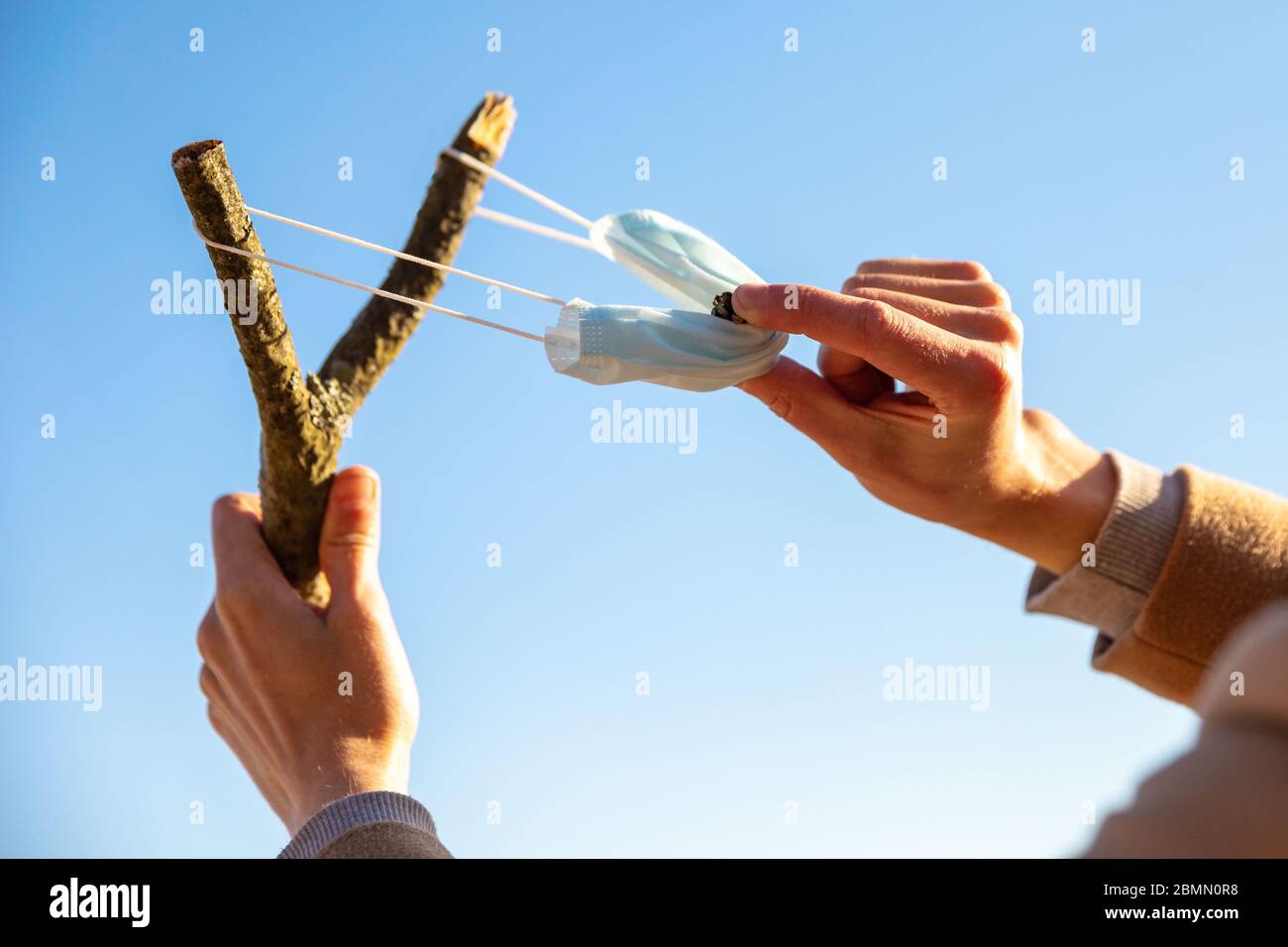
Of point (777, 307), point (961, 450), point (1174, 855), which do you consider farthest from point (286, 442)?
point (1174, 855)

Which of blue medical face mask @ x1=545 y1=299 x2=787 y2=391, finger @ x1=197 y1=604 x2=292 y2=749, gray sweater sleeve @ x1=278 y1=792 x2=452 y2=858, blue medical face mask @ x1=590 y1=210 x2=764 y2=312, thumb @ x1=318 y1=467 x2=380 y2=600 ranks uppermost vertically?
blue medical face mask @ x1=590 y1=210 x2=764 y2=312

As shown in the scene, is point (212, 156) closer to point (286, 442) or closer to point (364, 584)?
point (286, 442)

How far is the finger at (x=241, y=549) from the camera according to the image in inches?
96.8

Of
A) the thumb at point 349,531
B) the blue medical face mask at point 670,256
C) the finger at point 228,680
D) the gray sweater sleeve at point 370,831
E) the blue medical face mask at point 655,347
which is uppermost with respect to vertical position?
the blue medical face mask at point 670,256

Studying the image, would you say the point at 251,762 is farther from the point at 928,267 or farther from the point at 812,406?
the point at 928,267

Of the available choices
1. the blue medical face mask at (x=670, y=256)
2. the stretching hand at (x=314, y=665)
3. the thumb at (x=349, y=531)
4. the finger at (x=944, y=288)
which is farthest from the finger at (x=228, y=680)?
the finger at (x=944, y=288)

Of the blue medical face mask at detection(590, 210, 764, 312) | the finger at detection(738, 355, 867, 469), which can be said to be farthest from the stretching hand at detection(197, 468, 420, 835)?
the finger at detection(738, 355, 867, 469)

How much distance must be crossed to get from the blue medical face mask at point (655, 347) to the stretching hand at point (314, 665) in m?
0.87

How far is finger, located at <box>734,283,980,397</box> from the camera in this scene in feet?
5.60

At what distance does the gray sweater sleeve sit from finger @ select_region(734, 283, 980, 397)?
0.97 m

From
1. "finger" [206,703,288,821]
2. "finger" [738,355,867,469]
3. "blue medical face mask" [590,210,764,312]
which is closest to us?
"finger" [738,355,867,469]

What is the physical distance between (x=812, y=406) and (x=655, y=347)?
323 millimetres

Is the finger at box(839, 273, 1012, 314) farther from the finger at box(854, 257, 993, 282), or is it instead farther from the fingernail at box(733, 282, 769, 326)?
the fingernail at box(733, 282, 769, 326)

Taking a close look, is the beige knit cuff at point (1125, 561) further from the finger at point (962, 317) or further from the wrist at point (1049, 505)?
the finger at point (962, 317)
